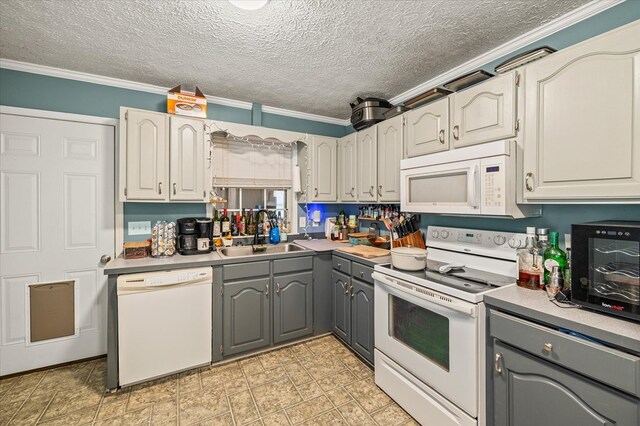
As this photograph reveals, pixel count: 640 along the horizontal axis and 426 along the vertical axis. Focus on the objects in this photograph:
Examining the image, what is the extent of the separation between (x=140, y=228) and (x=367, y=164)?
2241mm

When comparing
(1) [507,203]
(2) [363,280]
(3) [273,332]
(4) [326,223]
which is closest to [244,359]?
(3) [273,332]

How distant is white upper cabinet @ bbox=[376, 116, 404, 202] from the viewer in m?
2.37

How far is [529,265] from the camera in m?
1.55

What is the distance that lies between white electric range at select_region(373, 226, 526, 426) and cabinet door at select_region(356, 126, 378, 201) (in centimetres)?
80

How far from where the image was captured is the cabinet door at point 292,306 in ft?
8.19

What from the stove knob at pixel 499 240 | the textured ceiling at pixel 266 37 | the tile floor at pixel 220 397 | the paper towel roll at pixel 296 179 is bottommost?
the tile floor at pixel 220 397

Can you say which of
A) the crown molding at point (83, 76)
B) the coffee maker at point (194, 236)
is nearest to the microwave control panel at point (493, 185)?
the coffee maker at point (194, 236)

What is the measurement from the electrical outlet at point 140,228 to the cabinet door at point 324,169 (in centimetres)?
164

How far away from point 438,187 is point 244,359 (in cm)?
213

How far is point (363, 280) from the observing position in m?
2.28

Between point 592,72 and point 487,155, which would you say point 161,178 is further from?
point 592,72

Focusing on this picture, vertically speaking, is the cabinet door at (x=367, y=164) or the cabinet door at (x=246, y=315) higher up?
the cabinet door at (x=367, y=164)

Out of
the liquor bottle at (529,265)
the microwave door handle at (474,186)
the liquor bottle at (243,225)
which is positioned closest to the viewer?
the liquor bottle at (529,265)

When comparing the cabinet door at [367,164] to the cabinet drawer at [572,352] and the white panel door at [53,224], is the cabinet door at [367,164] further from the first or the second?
the white panel door at [53,224]
